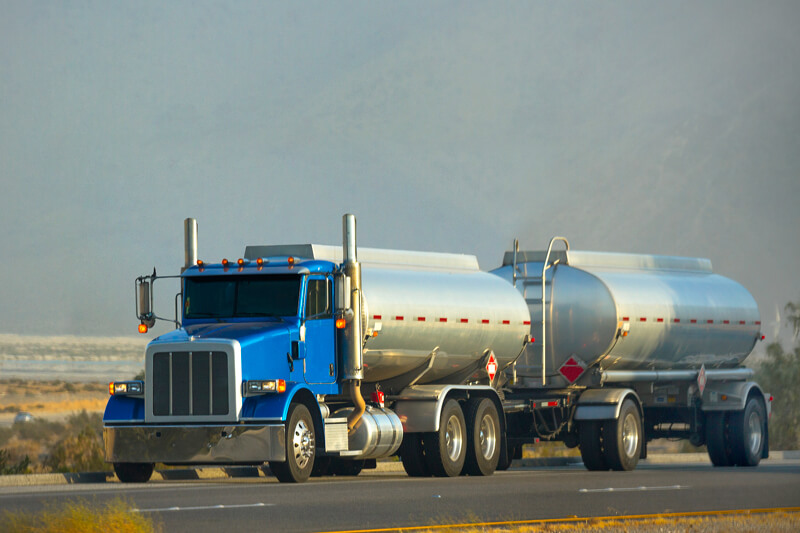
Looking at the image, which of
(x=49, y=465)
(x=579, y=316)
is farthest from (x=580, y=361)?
(x=49, y=465)

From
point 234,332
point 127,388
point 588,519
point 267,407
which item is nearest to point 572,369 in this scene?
point 234,332

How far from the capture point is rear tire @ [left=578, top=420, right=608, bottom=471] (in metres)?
28.4

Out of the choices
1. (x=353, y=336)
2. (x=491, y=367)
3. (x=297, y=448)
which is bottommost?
(x=297, y=448)

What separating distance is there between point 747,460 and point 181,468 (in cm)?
1182

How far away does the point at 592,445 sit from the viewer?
1118 inches

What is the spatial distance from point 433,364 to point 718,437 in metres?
8.31

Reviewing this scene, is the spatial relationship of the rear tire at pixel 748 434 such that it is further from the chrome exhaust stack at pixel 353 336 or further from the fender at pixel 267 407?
the fender at pixel 267 407

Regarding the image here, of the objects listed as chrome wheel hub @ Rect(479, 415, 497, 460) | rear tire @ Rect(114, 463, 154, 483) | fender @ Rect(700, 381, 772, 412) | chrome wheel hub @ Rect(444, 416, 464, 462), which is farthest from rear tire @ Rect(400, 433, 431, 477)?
fender @ Rect(700, 381, 772, 412)

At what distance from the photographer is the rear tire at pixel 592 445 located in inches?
1118

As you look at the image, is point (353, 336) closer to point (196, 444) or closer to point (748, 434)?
point (196, 444)

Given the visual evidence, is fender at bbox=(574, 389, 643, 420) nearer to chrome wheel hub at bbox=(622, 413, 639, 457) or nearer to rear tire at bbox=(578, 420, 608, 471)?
rear tire at bbox=(578, 420, 608, 471)

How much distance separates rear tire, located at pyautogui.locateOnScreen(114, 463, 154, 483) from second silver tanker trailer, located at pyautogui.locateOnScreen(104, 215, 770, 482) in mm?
35

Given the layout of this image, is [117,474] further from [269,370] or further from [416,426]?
[416,426]

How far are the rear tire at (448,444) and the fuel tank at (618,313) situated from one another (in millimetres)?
3475
